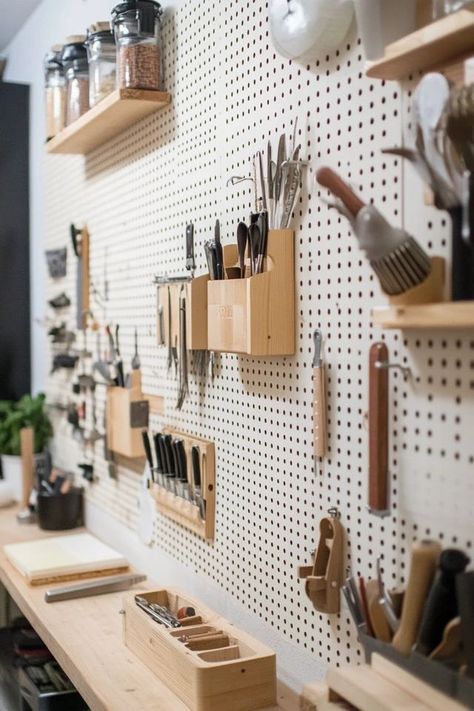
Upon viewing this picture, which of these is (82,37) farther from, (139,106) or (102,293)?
(102,293)

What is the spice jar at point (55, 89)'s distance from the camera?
2686 mm

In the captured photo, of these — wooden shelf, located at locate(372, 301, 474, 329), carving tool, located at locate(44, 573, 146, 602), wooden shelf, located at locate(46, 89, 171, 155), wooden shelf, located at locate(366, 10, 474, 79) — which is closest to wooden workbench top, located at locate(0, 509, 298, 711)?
carving tool, located at locate(44, 573, 146, 602)

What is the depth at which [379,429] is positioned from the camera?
4.25ft

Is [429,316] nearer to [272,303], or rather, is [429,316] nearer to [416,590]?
[416,590]

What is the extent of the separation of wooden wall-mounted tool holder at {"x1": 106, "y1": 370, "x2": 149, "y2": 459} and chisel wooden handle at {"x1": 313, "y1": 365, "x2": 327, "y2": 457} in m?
0.96

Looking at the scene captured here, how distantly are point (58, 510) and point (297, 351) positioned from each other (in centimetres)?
154

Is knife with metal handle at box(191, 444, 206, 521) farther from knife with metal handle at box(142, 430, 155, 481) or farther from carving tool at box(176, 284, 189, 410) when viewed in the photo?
knife with metal handle at box(142, 430, 155, 481)

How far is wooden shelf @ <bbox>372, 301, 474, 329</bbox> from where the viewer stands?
1.01 m

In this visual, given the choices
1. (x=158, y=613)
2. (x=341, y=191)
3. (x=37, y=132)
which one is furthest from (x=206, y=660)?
(x=37, y=132)

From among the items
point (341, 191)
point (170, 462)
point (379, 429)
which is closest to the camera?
point (341, 191)

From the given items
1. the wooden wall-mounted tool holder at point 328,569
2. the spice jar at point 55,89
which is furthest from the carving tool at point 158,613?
the spice jar at point 55,89

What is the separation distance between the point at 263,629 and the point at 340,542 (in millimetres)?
392

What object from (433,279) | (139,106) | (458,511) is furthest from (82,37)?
(458,511)

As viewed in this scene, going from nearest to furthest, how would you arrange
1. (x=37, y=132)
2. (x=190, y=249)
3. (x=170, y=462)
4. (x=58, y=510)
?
1. (x=190, y=249)
2. (x=170, y=462)
3. (x=58, y=510)
4. (x=37, y=132)
